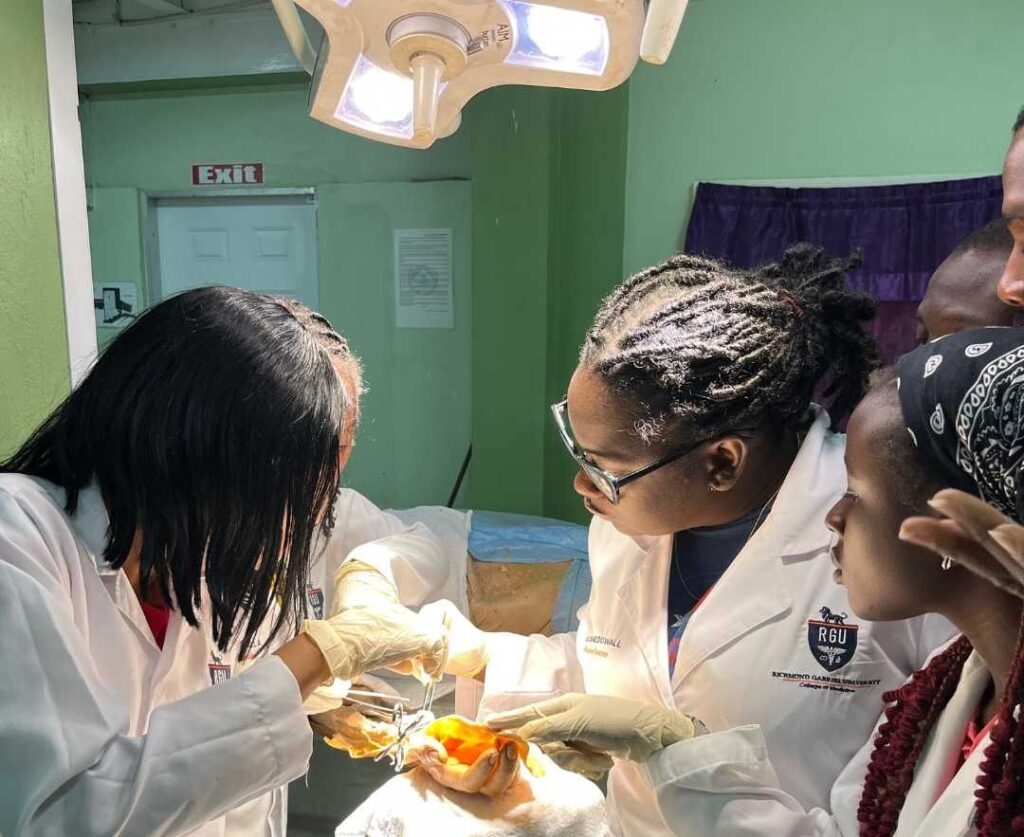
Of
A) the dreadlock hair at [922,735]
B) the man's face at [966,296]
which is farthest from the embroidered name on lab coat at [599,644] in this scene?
the man's face at [966,296]

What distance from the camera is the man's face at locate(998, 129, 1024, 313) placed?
910 millimetres

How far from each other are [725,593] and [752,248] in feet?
7.55

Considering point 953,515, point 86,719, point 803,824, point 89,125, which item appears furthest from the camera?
point 89,125

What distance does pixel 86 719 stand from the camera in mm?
779

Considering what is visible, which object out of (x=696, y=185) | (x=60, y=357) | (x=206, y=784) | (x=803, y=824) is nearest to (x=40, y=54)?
(x=60, y=357)

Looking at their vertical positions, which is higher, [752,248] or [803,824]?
[752,248]

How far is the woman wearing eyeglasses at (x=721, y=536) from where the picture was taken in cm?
103

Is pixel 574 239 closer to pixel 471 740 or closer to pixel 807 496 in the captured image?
pixel 807 496

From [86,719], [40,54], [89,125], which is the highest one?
[89,125]

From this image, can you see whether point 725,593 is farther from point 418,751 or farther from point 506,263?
point 506,263

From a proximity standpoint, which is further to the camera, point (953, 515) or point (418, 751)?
point (418, 751)

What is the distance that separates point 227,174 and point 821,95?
8.99 feet

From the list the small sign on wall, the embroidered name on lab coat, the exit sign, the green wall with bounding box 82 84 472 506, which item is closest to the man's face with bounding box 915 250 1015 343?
the embroidered name on lab coat

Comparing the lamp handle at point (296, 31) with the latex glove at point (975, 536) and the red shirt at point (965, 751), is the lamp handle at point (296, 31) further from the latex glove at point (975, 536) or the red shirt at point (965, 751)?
the red shirt at point (965, 751)
